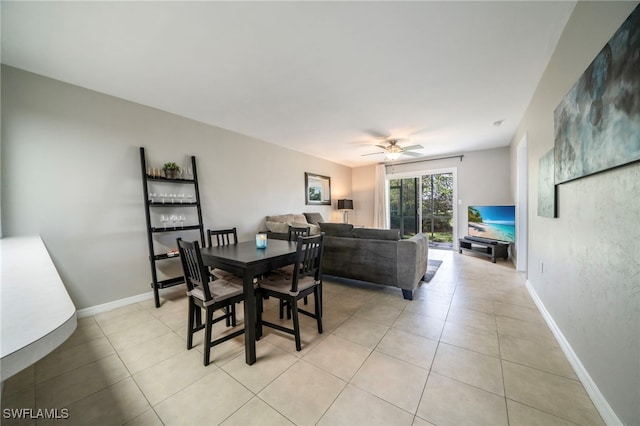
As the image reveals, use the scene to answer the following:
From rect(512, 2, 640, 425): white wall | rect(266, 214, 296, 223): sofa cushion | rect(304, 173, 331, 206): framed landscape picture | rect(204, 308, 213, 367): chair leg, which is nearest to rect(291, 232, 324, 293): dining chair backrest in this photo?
rect(204, 308, 213, 367): chair leg

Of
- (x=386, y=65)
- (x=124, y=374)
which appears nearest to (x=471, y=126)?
(x=386, y=65)

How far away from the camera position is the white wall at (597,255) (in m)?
1.08

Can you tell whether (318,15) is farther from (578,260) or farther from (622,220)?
(578,260)

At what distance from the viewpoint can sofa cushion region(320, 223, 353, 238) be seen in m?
3.36

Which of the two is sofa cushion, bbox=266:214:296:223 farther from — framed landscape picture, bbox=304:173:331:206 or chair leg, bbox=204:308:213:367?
chair leg, bbox=204:308:213:367

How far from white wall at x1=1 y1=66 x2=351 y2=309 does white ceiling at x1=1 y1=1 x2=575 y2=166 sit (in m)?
0.23

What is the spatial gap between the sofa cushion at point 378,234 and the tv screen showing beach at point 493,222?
307cm

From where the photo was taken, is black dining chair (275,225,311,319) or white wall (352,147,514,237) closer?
black dining chair (275,225,311,319)

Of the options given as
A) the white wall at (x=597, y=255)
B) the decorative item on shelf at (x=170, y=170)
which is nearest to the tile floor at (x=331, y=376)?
the white wall at (x=597, y=255)

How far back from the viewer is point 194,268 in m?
1.84

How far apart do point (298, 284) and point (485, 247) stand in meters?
4.78

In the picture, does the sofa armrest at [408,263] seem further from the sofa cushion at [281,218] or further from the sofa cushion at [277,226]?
the sofa cushion at [281,218]

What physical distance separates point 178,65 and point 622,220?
11.0ft

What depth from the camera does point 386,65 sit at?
2254 mm
